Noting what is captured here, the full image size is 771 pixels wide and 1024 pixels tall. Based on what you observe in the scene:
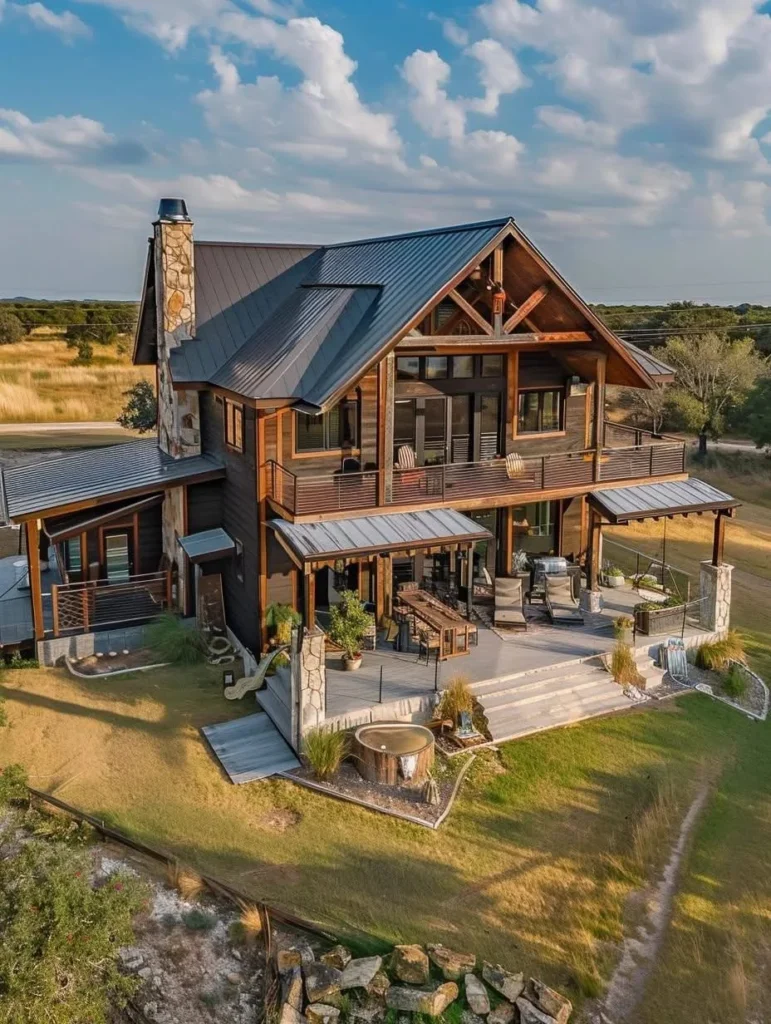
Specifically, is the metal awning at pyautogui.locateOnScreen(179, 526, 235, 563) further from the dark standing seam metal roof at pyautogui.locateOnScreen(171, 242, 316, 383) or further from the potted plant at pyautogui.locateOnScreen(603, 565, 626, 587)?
the potted plant at pyautogui.locateOnScreen(603, 565, 626, 587)

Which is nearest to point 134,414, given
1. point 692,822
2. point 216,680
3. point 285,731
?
point 216,680

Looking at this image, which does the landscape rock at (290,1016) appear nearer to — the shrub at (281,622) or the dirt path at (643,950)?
the dirt path at (643,950)

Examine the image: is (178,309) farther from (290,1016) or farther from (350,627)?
(290,1016)

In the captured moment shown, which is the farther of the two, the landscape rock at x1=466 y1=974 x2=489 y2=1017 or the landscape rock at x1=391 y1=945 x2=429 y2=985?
the landscape rock at x1=391 y1=945 x2=429 y2=985

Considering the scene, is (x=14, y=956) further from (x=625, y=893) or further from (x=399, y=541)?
(x=399, y=541)

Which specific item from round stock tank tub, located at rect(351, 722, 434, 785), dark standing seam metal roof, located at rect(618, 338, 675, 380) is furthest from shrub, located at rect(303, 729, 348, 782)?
dark standing seam metal roof, located at rect(618, 338, 675, 380)

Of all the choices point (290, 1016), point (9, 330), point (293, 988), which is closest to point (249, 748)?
point (293, 988)
